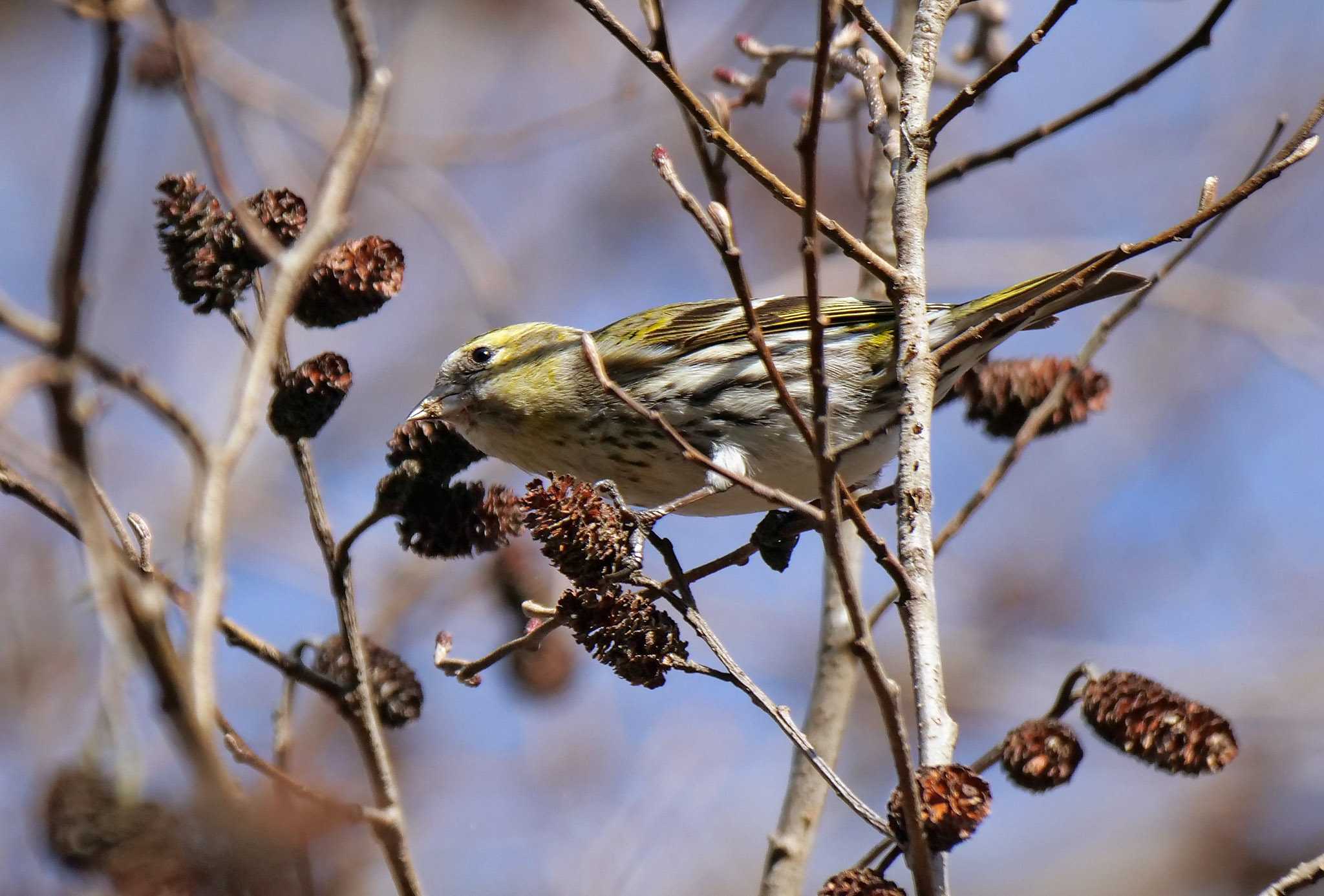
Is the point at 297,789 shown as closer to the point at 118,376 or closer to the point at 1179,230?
the point at 118,376

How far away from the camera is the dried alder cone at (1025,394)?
358cm

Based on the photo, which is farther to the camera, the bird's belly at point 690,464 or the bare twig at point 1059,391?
the bird's belly at point 690,464

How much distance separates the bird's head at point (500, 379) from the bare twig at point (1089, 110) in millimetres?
1267

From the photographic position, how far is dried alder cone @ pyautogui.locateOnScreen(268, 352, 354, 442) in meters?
2.62

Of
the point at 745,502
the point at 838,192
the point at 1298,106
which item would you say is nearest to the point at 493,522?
the point at 745,502

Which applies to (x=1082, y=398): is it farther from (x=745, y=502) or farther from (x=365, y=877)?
(x=365, y=877)

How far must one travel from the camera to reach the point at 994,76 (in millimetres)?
2500

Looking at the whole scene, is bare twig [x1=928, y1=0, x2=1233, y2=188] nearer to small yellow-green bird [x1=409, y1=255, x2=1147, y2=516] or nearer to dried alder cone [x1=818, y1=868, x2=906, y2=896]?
small yellow-green bird [x1=409, y1=255, x2=1147, y2=516]

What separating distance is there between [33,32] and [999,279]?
6757mm

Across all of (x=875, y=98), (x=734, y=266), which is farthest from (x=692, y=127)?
(x=734, y=266)

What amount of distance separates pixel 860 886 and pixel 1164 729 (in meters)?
0.74

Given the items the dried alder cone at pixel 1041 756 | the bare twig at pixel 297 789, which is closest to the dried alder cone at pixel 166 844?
the bare twig at pixel 297 789

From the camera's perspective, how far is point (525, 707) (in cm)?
439

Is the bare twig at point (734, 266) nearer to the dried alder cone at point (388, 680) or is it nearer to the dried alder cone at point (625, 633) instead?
the dried alder cone at point (625, 633)
